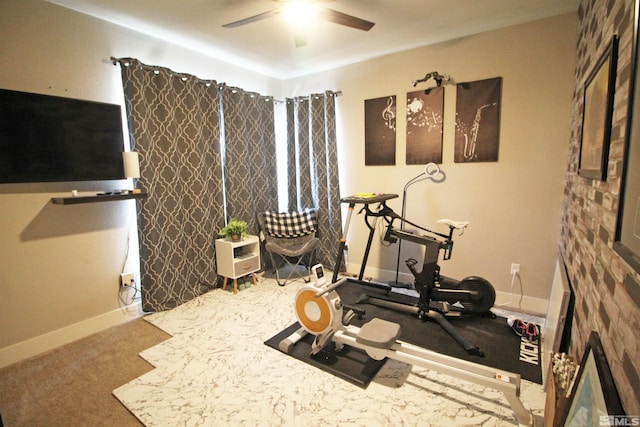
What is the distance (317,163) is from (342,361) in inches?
97.3

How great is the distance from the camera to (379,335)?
1.97m

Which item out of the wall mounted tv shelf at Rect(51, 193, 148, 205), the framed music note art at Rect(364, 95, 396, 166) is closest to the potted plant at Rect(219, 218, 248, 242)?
the wall mounted tv shelf at Rect(51, 193, 148, 205)

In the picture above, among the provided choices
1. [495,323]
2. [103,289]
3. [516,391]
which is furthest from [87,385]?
[495,323]

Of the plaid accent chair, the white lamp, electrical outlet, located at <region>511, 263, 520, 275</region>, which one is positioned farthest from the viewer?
the plaid accent chair

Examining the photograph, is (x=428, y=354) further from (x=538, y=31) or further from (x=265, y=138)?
(x=265, y=138)

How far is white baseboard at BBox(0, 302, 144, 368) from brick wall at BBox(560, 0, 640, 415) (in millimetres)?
3340

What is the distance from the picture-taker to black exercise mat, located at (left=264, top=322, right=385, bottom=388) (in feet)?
6.57

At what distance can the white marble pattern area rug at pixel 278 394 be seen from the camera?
1.70m

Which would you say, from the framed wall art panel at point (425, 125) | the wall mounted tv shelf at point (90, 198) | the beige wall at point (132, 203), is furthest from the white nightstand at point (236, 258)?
the framed wall art panel at point (425, 125)

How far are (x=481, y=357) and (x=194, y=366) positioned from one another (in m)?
2.06

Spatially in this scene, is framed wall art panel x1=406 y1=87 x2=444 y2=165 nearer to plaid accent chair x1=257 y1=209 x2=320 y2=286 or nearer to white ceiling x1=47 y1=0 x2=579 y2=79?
white ceiling x1=47 y1=0 x2=579 y2=79

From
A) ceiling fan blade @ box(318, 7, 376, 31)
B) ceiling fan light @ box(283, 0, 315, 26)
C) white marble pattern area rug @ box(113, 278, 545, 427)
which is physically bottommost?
white marble pattern area rug @ box(113, 278, 545, 427)

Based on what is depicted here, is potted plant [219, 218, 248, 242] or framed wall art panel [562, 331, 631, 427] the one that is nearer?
framed wall art panel [562, 331, 631, 427]

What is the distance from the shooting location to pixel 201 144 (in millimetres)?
3209
